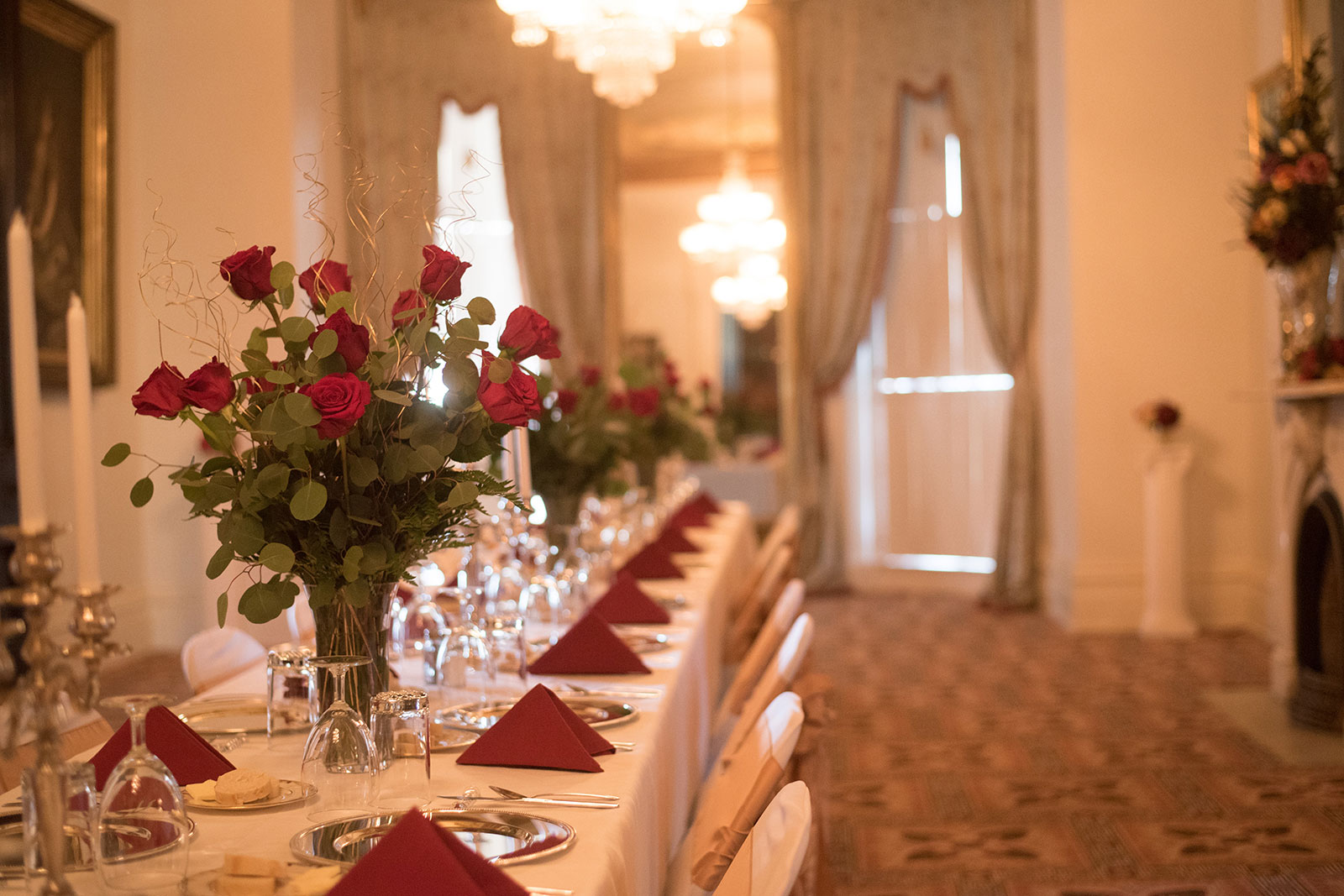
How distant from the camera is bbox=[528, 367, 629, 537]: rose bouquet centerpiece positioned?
3.81 m

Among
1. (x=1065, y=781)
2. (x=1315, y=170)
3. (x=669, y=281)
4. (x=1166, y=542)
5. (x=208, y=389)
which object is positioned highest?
(x=669, y=281)

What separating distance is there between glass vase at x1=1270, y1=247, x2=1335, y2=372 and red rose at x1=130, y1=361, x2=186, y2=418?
440cm

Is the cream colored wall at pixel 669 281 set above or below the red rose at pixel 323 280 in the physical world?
above

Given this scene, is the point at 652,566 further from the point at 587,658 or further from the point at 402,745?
the point at 402,745

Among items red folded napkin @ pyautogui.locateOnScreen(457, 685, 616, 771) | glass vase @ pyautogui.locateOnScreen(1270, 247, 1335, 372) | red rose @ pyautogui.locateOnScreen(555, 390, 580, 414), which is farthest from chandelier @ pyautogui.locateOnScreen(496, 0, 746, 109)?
red folded napkin @ pyautogui.locateOnScreen(457, 685, 616, 771)

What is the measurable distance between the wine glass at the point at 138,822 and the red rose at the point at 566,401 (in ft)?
8.39

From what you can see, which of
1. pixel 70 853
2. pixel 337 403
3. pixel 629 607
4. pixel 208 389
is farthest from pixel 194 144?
pixel 70 853

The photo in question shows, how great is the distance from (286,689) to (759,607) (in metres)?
2.26

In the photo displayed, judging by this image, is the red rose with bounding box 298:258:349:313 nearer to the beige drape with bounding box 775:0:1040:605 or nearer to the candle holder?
the candle holder

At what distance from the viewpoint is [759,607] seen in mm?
4094

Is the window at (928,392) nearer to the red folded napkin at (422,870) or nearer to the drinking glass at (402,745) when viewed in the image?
the drinking glass at (402,745)

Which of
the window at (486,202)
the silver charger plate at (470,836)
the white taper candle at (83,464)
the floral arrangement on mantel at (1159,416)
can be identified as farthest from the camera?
the window at (486,202)

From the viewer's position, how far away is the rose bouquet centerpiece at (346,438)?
65.4 inches

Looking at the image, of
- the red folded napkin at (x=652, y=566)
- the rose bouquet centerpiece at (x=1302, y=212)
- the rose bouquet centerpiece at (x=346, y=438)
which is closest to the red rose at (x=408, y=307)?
the rose bouquet centerpiece at (x=346, y=438)
